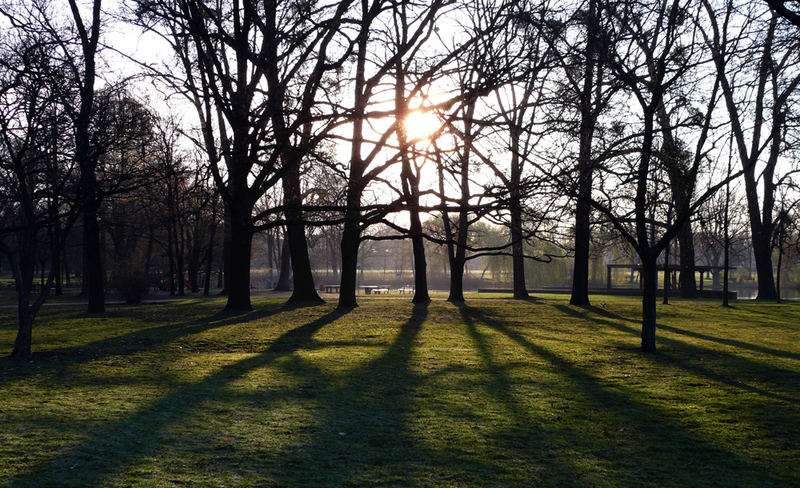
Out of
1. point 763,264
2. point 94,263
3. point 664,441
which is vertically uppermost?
point 763,264

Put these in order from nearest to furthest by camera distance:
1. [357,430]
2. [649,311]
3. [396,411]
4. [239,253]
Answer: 1. [357,430]
2. [396,411]
3. [649,311]
4. [239,253]

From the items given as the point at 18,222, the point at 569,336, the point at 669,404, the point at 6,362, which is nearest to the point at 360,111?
the point at 569,336

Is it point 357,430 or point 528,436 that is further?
point 357,430

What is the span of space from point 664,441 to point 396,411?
2703 mm

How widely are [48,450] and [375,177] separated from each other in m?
14.4

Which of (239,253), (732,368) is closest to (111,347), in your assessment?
(239,253)

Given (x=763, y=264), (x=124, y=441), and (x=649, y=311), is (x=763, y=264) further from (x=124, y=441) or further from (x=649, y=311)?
(x=124, y=441)

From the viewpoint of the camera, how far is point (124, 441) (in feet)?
18.8

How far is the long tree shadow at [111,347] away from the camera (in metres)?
9.55

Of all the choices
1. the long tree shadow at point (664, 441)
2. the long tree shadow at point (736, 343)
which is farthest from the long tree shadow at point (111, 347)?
the long tree shadow at point (736, 343)

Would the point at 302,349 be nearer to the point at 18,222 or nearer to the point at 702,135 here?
the point at 702,135

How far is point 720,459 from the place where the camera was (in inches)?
221

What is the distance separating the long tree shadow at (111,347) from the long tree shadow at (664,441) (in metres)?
7.54

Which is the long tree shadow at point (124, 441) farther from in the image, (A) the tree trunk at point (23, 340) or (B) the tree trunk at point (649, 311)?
(B) the tree trunk at point (649, 311)
